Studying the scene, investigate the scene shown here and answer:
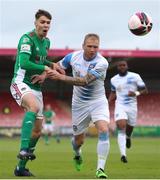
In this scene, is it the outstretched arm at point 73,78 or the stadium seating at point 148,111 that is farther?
the stadium seating at point 148,111

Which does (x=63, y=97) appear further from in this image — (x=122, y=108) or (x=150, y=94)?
(x=122, y=108)

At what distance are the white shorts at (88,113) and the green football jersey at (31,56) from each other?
112cm

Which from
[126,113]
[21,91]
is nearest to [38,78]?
[21,91]

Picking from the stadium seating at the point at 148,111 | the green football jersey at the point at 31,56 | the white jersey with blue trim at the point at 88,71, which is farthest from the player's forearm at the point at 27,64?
the stadium seating at the point at 148,111

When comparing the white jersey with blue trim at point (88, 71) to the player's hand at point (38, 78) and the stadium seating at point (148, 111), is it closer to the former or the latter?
the player's hand at point (38, 78)

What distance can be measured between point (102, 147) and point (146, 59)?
36.6 metres

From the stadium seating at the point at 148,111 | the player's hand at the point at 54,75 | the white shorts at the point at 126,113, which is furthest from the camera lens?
the stadium seating at the point at 148,111

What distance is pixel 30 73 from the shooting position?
11.5 metres

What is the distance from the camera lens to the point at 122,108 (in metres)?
17.8

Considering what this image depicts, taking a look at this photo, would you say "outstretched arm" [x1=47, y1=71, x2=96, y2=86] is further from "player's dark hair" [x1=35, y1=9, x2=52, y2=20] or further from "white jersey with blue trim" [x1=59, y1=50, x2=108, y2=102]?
"player's dark hair" [x1=35, y1=9, x2=52, y2=20]

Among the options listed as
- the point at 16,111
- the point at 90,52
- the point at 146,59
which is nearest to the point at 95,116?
the point at 90,52

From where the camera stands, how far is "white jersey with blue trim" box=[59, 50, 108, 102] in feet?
38.6

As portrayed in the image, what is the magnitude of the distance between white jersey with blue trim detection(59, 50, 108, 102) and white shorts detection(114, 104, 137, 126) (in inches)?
203

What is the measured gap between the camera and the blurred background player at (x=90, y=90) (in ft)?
37.9
